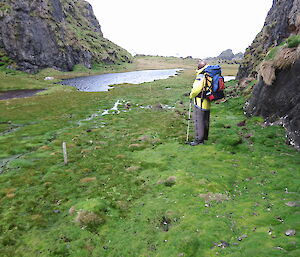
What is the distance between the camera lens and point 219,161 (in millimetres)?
22531

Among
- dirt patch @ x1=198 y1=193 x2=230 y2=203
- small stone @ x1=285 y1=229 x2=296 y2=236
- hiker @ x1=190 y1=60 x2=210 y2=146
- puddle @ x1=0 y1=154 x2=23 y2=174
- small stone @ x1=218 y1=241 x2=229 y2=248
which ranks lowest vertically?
puddle @ x1=0 y1=154 x2=23 y2=174

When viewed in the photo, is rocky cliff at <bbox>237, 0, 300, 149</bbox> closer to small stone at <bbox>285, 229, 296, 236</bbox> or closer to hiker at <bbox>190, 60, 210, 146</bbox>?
hiker at <bbox>190, 60, 210, 146</bbox>

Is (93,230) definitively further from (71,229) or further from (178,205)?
(178,205)

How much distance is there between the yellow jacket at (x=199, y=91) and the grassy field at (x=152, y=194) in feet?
16.7

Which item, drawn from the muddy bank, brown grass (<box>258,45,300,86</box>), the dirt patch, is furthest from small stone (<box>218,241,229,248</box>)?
the muddy bank

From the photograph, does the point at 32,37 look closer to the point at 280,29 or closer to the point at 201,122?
the point at 280,29

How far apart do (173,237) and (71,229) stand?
643 cm

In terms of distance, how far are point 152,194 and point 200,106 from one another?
1170 cm

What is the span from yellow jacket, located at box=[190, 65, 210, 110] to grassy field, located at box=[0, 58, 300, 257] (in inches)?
200

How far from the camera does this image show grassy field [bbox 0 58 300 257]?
1208cm

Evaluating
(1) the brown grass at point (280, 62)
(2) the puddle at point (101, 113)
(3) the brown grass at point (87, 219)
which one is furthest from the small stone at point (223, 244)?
(2) the puddle at point (101, 113)

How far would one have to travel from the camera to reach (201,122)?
25703mm

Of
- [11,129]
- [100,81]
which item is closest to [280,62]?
[11,129]

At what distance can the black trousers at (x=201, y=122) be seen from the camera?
2517cm
